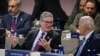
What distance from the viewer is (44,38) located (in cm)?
504

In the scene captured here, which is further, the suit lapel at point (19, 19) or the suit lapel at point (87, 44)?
the suit lapel at point (19, 19)

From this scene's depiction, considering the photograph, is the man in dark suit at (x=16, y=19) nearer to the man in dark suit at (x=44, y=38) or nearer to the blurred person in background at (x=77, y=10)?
the blurred person in background at (x=77, y=10)

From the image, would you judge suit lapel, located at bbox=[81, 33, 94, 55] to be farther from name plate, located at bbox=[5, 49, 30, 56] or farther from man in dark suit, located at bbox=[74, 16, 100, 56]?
name plate, located at bbox=[5, 49, 30, 56]

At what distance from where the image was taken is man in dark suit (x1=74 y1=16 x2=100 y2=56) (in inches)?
175

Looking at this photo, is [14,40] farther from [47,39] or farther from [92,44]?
[92,44]

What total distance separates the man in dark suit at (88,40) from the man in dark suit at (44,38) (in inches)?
16.3

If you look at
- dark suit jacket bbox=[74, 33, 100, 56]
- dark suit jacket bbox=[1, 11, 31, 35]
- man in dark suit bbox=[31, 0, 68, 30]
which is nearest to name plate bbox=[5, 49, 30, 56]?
dark suit jacket bbox=[74, 33, 100, 56]

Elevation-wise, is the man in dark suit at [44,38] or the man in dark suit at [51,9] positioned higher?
the man in dark suit at [44,38]

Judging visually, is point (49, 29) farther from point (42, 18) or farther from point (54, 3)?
point (54, 3)

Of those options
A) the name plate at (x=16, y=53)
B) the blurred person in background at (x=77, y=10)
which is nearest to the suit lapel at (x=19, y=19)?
Answer: the blurred person in background at (x=77, y=10)

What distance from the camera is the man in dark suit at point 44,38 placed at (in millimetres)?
4914

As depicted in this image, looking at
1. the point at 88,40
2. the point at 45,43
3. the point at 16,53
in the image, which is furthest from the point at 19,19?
the point at 16,53

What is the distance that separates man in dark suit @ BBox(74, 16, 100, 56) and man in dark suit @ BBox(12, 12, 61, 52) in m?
0.42

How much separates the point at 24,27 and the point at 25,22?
0.11 m
